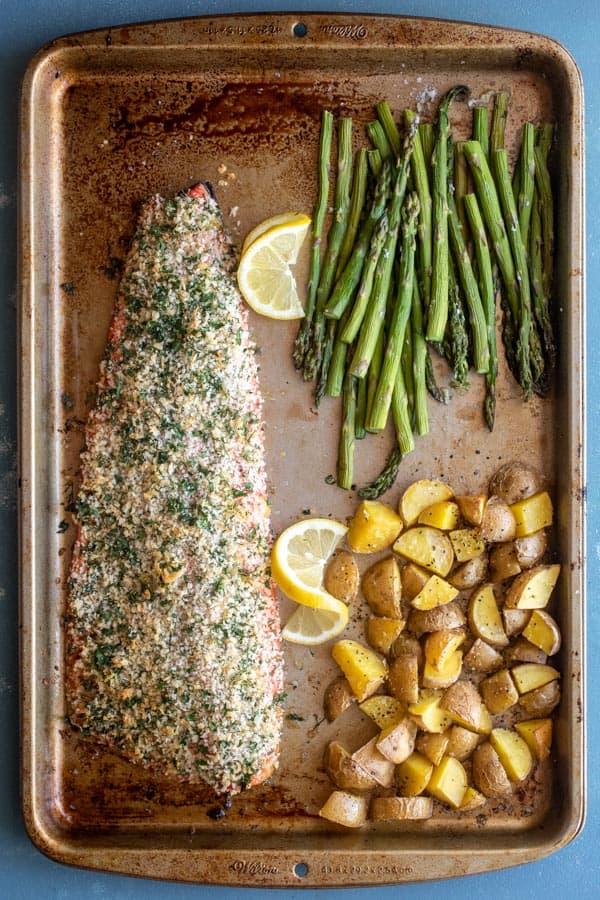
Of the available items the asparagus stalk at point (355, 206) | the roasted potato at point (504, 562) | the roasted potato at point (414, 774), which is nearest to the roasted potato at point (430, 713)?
the roasted potato at point (414, 774)

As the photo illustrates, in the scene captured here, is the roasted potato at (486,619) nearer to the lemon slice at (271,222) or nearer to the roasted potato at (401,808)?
the roasted potato at (401,808)

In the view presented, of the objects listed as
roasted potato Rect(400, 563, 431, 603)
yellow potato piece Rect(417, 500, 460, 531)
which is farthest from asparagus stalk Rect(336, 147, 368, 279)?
roasted potato Rect(400, 563, 431, 603)

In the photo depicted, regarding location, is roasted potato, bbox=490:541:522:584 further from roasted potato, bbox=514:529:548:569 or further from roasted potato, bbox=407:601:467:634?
roasted potato, bbox=407:601:467:634

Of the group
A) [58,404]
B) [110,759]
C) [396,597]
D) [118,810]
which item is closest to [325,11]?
[58,404]

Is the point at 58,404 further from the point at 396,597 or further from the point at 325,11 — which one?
the point at 325,11

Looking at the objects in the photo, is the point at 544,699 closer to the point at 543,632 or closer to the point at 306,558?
the point at 543,632
